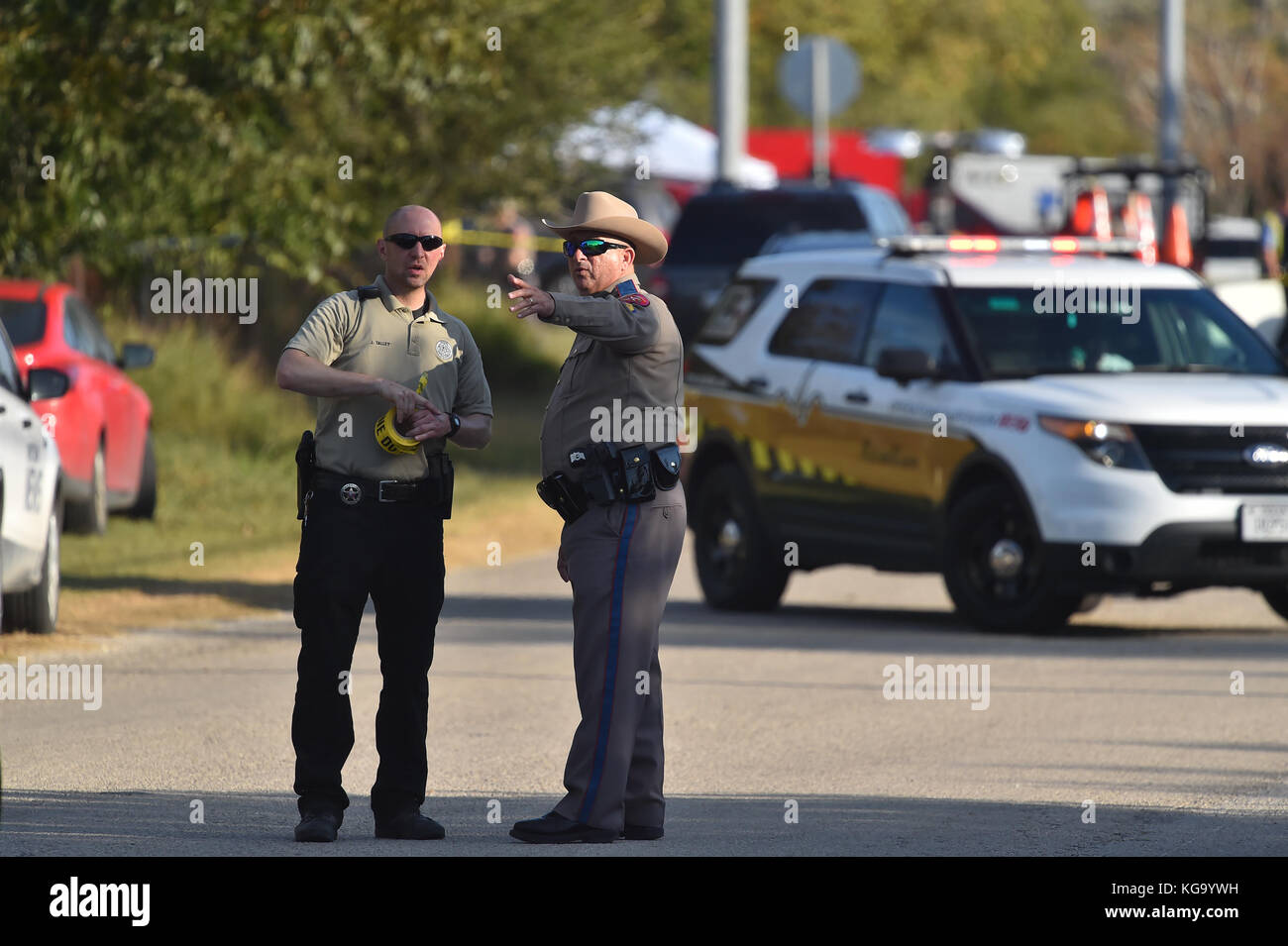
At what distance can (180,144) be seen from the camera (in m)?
17.2

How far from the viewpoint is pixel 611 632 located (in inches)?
295

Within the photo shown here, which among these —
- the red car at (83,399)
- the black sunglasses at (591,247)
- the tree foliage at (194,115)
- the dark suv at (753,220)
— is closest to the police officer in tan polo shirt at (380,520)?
the black sunglasses at (591,247)

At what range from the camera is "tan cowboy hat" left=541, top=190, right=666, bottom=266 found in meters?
7.45

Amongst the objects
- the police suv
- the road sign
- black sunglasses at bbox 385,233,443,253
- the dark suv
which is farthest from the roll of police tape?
the road sign

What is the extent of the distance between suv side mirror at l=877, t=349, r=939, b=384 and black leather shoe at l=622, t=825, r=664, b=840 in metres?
5.86

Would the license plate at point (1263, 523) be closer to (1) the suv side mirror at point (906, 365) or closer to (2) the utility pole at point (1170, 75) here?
(1) the suv side mirror at point (906, 365)

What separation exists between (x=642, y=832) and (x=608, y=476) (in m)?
1.02

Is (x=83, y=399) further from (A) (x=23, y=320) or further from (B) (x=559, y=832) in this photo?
(B) (x=559, y=832)

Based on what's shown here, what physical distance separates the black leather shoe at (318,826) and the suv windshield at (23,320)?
8.97 m

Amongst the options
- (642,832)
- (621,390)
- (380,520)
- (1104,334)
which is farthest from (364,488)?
(1104,334)

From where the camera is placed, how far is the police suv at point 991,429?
12328mm
